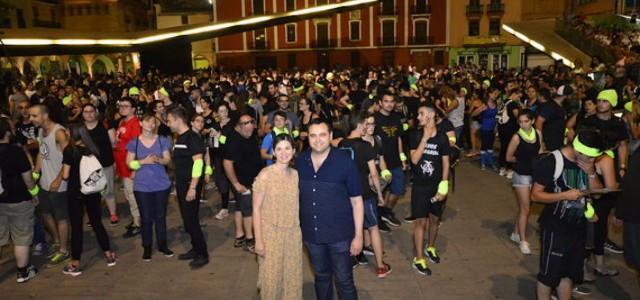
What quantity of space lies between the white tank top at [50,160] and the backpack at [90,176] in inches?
25.8

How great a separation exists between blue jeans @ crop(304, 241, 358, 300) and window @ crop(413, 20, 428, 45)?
49.2 m

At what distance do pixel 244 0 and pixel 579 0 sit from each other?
32.0 m

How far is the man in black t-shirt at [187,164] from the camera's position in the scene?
5.68 metres

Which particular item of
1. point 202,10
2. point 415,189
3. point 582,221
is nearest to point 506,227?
point 415,189

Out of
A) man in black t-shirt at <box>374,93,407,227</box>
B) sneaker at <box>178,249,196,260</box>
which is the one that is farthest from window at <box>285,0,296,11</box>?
sneaker at <box>178,249,196,260</box>

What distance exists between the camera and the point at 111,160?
7.13 m

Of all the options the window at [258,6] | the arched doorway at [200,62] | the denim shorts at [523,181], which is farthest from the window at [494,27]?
A: the denim shorts at [523,181]

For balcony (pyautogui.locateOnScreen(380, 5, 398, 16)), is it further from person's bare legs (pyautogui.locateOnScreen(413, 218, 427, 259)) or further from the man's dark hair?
person's bare legs (pyautogui.locateOnScreen(413, 218, 427, 259))

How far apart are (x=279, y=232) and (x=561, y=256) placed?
221 centimetres

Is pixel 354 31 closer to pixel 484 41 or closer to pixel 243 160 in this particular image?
pixel 484 41

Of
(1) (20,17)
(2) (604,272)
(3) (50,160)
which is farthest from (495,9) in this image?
(3) (50,160)

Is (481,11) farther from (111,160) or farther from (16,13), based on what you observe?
(111,160)

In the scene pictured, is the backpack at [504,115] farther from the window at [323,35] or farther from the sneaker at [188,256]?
the window at [323,35]

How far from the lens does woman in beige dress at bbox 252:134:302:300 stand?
13.1 ft
